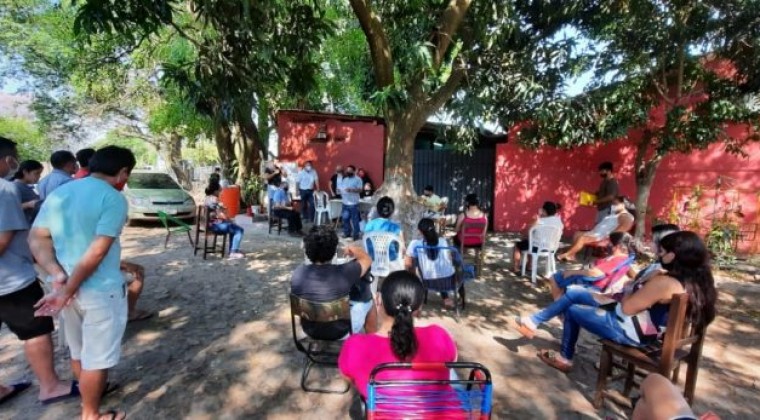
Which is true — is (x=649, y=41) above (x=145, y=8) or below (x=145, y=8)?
above

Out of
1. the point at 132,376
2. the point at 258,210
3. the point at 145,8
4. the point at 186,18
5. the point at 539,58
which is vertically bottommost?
the point at 132,376

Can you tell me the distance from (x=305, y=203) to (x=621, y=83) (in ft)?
22.4

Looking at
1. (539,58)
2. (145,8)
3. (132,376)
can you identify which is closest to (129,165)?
(132,376)

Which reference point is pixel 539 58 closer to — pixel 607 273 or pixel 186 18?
pixel 607 273

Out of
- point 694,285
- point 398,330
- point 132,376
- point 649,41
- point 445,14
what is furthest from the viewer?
point 649,41

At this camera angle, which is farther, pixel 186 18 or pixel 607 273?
pixel 186 18

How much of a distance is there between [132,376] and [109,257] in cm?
127

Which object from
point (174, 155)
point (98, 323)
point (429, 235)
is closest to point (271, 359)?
point (98, 323)

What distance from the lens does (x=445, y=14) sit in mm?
5496

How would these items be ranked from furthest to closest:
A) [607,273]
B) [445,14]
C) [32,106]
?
[32,106] → [445,14] → [607,273]

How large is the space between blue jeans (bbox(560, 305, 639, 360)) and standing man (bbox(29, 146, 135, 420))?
9.92ft

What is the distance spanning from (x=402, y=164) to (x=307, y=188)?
13.3ft

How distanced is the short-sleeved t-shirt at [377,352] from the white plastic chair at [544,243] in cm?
400

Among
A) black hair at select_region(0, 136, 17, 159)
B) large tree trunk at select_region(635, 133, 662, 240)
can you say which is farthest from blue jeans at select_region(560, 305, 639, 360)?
large tree trunk at select_region(635, 133, 662, 240)
